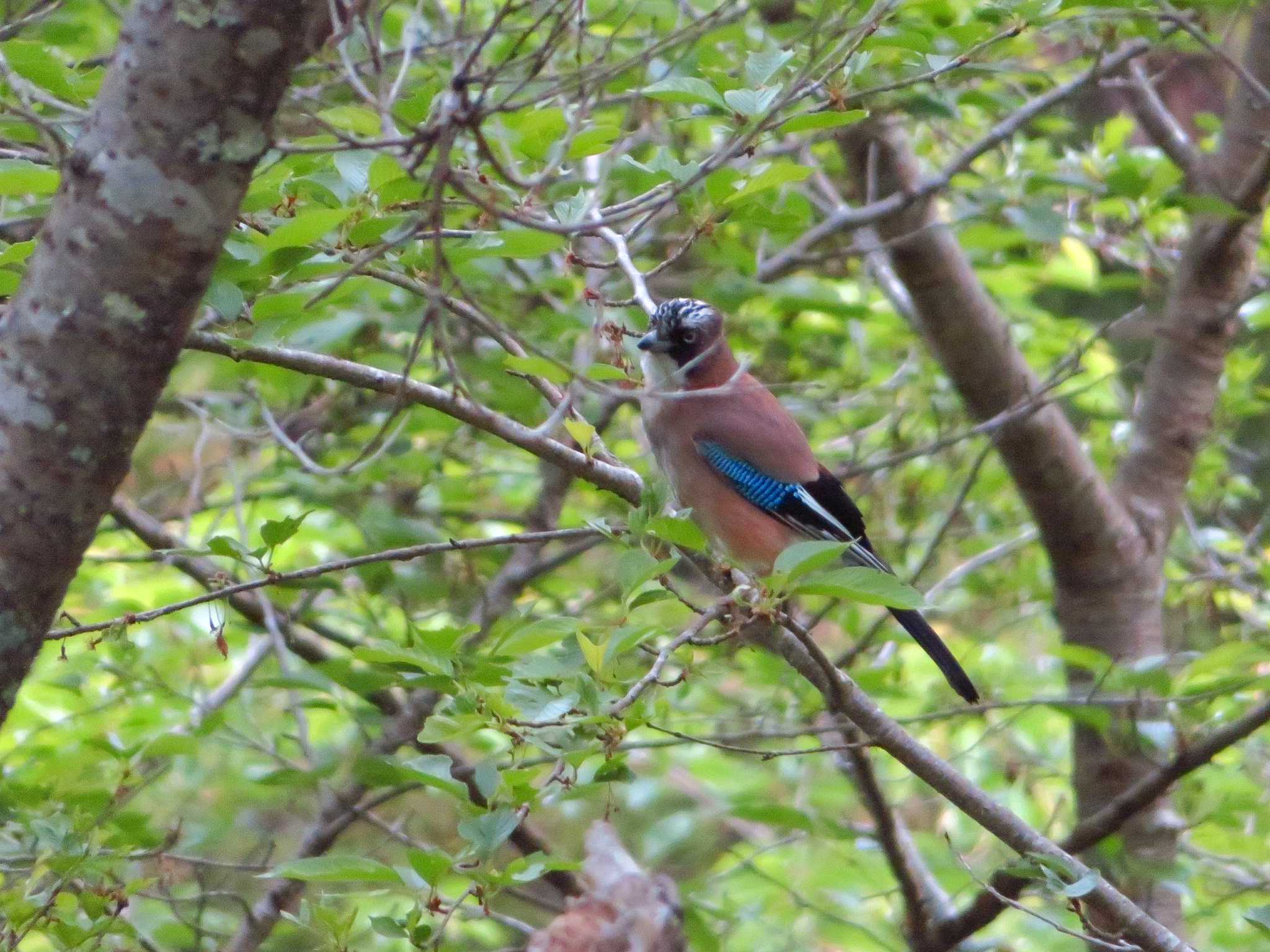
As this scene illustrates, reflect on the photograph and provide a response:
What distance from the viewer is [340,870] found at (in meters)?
2.09

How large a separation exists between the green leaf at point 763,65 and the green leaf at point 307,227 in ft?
2.51

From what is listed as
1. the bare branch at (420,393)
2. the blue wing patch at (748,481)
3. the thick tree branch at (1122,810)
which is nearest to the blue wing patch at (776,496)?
the blue wing patch at (748,481)

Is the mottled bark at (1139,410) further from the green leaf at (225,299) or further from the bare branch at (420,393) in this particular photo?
the green leaf at (225,299)

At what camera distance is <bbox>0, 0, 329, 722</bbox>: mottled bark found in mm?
1566

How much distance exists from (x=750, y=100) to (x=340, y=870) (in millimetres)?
1385

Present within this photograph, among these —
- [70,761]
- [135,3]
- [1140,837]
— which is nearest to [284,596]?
[70,761]

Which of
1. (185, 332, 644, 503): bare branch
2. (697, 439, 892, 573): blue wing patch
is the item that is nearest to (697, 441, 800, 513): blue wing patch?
(697, 439, 892, 573): blue wing patch

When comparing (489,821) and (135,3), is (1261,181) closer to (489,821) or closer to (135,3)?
(489,821)

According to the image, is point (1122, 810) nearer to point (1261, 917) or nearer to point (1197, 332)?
point (1261, 917)

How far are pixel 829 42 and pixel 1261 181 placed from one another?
6.64 feet

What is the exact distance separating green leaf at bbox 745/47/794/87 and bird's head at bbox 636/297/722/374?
4.47 ft

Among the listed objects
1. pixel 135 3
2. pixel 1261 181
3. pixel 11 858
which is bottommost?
pixel 11 858

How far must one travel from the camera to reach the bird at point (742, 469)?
13.8ft

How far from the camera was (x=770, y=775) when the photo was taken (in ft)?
19.6
